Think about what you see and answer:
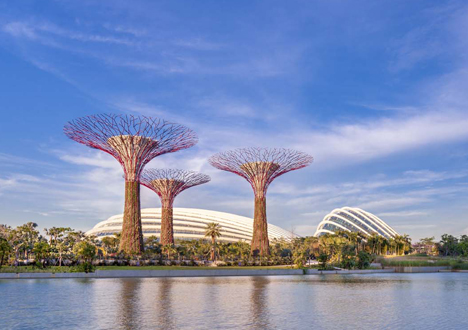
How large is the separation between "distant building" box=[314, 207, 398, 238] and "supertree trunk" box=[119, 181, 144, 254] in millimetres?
89479

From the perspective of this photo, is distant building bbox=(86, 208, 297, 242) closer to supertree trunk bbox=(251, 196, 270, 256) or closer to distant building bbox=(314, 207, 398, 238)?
distant building bbox=(314, 207, 398, 238)

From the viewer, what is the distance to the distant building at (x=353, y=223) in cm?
13350

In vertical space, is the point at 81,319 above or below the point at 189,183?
below

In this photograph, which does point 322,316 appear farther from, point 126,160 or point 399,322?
point 126,160

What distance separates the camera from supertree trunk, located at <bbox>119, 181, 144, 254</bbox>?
178 feet

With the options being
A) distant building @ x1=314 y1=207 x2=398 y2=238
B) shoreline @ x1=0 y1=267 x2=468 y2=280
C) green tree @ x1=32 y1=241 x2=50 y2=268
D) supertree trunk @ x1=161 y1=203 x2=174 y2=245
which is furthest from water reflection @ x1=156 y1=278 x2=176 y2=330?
distant building @ x1=314 y1=207 x2=398 y2=238

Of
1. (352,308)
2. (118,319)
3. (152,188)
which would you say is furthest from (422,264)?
(118,319)

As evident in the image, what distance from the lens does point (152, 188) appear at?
81.1 m

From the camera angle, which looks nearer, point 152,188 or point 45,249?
point 45,249

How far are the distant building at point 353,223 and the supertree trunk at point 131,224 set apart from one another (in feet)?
294

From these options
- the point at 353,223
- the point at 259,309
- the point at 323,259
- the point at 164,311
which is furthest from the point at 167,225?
→ the point at 353,223

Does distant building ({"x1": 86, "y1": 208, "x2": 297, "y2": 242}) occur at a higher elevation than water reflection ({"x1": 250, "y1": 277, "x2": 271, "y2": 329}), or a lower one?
higher

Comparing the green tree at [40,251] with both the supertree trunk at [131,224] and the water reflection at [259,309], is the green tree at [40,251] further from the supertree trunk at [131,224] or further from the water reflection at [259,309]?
the water reflection at [259,309]

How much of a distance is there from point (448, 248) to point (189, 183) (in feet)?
240
